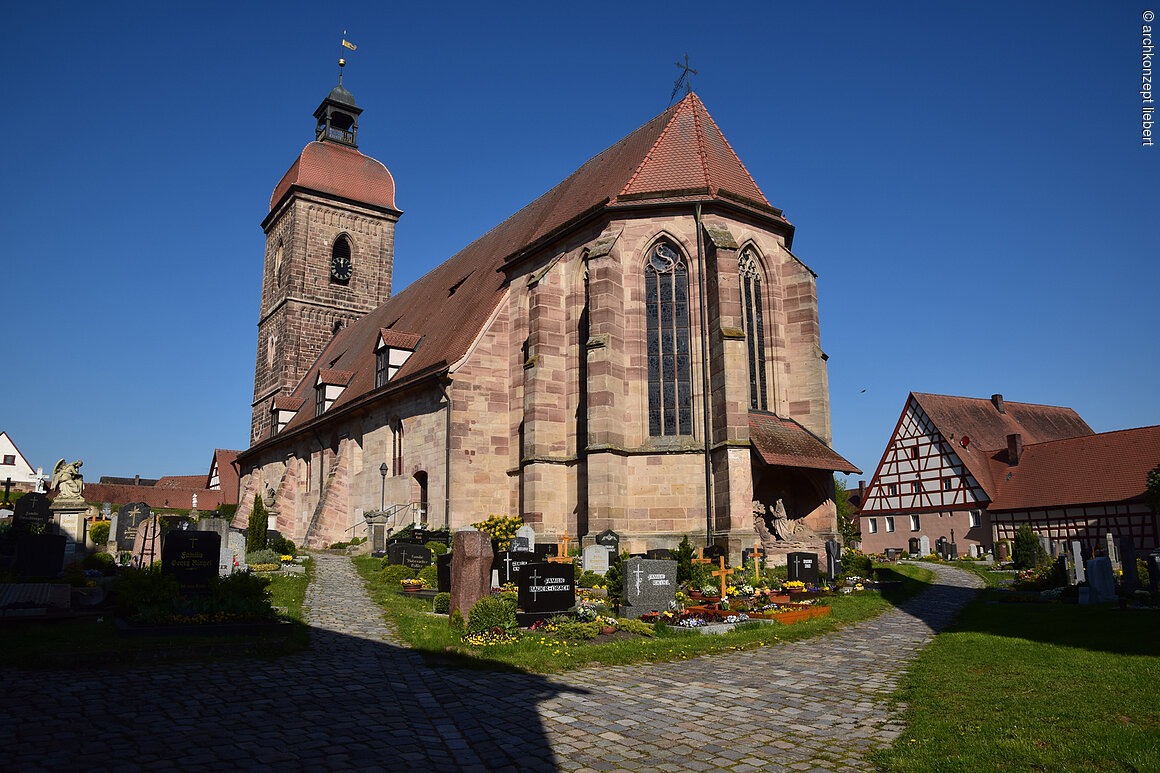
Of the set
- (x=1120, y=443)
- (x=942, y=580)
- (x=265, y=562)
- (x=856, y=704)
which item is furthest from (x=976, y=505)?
(x=856, y=704)

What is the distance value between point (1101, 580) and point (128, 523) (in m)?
24.8

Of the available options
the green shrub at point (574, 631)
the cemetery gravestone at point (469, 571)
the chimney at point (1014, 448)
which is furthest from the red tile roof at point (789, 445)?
the chimney at point (1014, 448)

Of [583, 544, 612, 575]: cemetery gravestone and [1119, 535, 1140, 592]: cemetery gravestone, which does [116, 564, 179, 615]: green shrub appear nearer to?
[583, 544, 612, 575]: cemetery gravestone

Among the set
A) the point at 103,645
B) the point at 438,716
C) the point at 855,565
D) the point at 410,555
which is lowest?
the point at 438,716

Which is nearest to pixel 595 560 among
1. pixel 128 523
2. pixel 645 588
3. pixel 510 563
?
pixel 510 563

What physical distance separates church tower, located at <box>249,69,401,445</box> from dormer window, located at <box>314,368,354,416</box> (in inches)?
356

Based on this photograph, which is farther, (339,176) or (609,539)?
(339,176)

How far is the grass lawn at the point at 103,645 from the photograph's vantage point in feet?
25.6

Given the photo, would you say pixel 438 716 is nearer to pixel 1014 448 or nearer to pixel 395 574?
pixel 395 574

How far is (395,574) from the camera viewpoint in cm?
1691

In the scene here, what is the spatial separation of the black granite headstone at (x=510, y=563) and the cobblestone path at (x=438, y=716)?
5.74m

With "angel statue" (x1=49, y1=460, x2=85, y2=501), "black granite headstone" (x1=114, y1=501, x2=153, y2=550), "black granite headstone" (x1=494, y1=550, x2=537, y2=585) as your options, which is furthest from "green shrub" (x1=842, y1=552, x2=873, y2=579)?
"angel statue" (x1=49, y1=460, x2=85, y2=501)

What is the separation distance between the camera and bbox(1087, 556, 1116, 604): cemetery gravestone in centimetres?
1531

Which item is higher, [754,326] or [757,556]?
[754,326]
